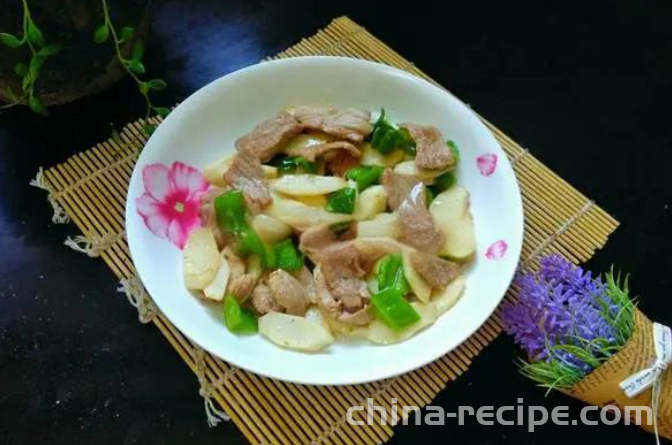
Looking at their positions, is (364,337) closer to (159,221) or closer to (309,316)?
(309,316)

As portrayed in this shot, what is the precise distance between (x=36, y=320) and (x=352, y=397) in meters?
0.57

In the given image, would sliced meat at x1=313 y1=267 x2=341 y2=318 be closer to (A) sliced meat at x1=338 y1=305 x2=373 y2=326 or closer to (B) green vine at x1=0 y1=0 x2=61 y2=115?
(A) sliced meat at x1=338 y1=305 x2=373 y2=326

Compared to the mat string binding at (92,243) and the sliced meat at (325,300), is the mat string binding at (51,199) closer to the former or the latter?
the mat string binding at (92,243)

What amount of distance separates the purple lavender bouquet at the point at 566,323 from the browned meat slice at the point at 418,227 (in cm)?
17

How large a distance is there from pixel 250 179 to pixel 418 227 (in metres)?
0.31

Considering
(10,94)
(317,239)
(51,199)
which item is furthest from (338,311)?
(10,94)

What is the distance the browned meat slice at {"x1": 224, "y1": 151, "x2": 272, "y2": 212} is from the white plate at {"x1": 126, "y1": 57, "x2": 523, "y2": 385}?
101 millimetres

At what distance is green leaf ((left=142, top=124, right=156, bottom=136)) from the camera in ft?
4.31

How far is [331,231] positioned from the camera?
118 centimetres

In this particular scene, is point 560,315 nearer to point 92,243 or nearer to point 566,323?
point 566,323

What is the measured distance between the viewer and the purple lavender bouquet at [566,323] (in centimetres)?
→ 108

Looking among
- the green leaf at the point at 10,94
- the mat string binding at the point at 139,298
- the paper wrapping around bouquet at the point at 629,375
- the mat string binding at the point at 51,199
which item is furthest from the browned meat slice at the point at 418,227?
the green leaf at the point at 10,94

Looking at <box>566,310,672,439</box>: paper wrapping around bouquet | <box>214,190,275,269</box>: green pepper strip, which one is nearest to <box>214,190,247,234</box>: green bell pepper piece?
<box>214,190,275,269</box>: green pepper strip

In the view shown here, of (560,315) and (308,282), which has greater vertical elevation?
(560,315)
